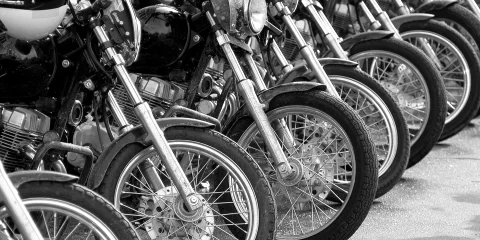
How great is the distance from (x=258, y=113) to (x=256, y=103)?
0.05 meters

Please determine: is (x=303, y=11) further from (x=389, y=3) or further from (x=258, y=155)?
(x=389, y=3)

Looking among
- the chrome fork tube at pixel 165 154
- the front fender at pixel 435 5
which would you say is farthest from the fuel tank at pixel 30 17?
the front fender at pixel 435 5

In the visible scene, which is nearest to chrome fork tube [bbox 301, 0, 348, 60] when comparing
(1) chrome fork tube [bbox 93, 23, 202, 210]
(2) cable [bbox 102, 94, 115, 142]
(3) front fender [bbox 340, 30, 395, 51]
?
(3) front fender [bbox 340, 30, 395, 51]

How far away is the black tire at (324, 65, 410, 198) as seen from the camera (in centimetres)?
564

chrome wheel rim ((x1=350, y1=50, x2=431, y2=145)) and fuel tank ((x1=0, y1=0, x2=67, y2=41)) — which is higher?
fuel tank ((x1=0, y1=0, x2=67, y2=41))

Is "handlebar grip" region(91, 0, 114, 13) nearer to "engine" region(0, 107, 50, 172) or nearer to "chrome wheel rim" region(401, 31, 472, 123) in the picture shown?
"engine" region(0, 107, 50, 172)

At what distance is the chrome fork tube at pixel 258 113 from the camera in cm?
465

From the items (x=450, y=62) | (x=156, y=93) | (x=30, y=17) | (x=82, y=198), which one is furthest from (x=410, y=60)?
(x=82, y=198)

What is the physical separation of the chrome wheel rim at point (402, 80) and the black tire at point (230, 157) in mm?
2082

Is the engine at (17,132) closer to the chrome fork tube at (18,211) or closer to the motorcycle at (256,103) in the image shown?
the motorcycle at (256,103)

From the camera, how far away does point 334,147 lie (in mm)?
5305

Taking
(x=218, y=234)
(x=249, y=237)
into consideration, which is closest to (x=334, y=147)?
(x=218, y=234)

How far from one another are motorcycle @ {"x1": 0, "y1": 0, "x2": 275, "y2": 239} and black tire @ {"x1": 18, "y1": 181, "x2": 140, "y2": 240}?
70 centimetres

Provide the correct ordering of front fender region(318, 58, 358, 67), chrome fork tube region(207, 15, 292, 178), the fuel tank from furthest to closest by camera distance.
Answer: front fender region(318, 58, 358, 67), chrome fork tube region(207, 15, 292, 178), the fuel tank
